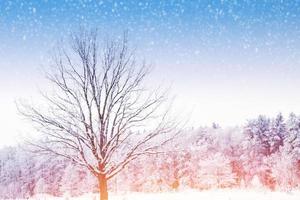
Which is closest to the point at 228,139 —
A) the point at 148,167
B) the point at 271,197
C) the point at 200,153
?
the point at 200,153

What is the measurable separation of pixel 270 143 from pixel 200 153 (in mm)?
17217

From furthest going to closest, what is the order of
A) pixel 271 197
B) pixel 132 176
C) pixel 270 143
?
pixel 132 176 → pixel 270 143 → pixel 271 197

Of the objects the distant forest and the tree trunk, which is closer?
the tree trunk

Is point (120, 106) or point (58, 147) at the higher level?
point (120, 106)

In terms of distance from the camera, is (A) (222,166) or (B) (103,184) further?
(A) (222,166)

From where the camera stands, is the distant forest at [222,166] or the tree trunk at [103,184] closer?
the tree trunk at [103,184]

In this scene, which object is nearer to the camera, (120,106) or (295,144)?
(120,106)

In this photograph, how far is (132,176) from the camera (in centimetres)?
8319

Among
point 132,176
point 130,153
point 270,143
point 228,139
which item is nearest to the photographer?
point 130,153

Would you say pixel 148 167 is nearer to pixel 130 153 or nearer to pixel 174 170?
pixel 174 170

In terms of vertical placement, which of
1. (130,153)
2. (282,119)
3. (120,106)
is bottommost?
(130,153)

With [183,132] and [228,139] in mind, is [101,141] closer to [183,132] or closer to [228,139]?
[183,132]

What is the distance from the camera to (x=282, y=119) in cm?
6744

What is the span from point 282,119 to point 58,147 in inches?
2366
